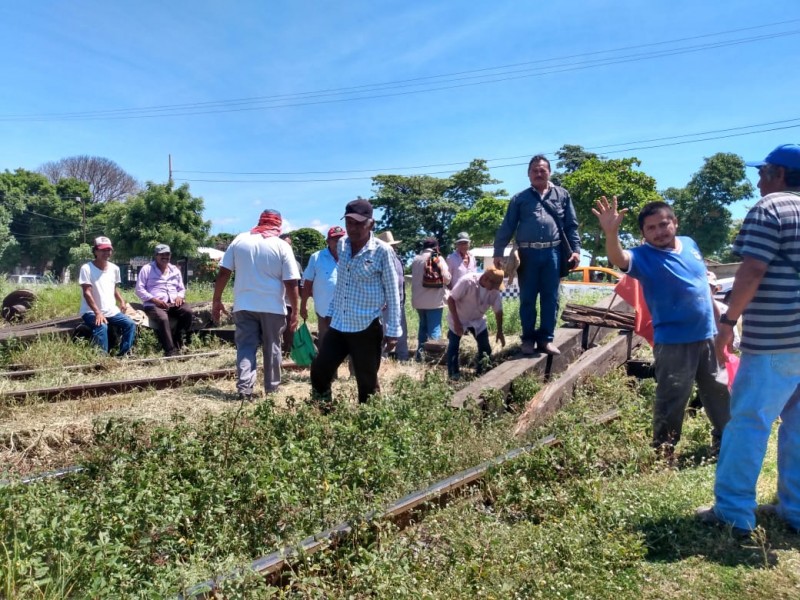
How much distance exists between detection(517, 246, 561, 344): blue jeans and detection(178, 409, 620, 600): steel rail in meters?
1.68

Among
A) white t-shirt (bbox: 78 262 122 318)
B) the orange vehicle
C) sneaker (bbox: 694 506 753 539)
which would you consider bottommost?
sneaker (bbox: 694 506 753 539)

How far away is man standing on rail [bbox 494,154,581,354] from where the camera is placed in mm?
6047

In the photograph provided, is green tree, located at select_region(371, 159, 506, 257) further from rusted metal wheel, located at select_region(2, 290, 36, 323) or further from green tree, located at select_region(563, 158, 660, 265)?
rusted metal wheel, located at select_region(2, 290, 36, 323)

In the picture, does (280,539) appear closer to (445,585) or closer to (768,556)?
(445,585)

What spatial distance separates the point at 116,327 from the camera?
8.51m

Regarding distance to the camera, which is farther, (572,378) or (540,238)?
(540,238)

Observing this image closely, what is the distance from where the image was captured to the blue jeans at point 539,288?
611cm

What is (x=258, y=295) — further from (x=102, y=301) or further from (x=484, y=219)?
(x=484, y=219)

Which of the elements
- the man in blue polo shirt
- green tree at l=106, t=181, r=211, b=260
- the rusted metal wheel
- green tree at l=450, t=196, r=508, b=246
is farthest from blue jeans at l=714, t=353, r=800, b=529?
green tree at l=450, t=196, r=508, b=246

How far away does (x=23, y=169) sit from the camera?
53906 millimetres

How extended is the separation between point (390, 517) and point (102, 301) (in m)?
6.65

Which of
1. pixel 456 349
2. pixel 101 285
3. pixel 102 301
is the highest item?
pixel 101 285

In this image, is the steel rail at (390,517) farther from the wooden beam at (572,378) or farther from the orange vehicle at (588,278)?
the orange vehicle at (588,278)

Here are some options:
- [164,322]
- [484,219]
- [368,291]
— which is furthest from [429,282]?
[484,219]
